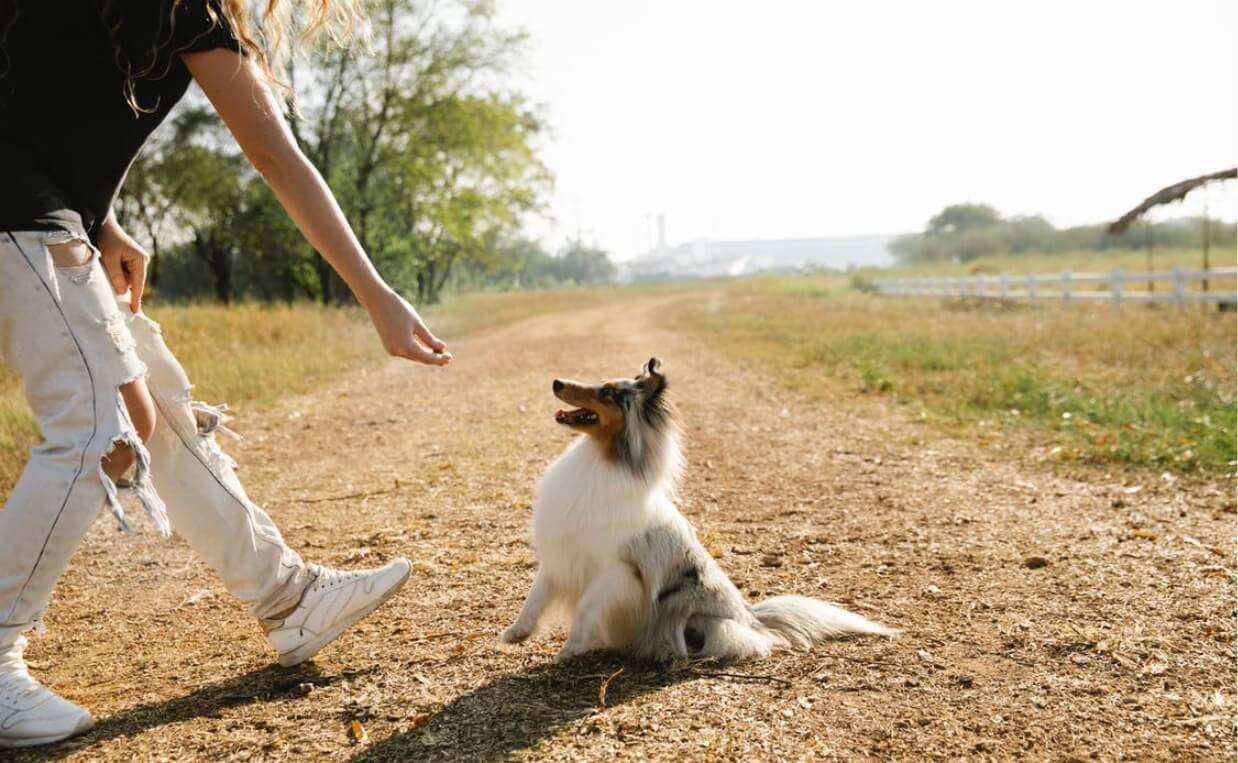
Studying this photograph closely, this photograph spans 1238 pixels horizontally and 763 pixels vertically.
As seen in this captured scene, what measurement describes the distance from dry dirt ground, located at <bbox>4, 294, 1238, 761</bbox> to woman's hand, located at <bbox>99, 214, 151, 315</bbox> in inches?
52.0

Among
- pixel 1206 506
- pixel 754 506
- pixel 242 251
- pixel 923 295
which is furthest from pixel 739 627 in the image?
pixel 242 251

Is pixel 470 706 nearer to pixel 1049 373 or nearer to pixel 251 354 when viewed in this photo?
pixel 1049 373

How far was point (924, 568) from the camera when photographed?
4.53 metres

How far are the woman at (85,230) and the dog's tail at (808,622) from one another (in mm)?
1687

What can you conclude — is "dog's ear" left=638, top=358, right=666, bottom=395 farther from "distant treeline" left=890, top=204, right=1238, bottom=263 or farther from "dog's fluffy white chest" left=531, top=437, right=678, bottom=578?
"distant treeline" left=890, top=204, right=1238, bottom=263

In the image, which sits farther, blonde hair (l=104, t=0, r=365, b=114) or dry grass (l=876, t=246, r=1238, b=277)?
dry grass (l=876, t=246, r=1238, b=277)

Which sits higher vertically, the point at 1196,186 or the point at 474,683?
the point at 1196,186

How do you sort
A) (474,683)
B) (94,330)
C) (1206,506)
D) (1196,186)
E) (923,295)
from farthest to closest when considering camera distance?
(923,295) < (1196,186) < (1206,506) < (474,683) < (94,330)

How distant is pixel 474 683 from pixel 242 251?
35.8 m

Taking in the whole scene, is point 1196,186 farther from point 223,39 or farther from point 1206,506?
point 223,39

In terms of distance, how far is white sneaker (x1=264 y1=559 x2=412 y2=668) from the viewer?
10.4 ft

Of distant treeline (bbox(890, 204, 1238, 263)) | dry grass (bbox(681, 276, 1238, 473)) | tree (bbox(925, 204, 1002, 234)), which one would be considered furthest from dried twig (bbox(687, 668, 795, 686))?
tree (bbox(925, 204, 1002, 234))

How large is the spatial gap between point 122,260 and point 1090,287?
29.0 meters

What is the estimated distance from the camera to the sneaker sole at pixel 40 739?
8.67ft
